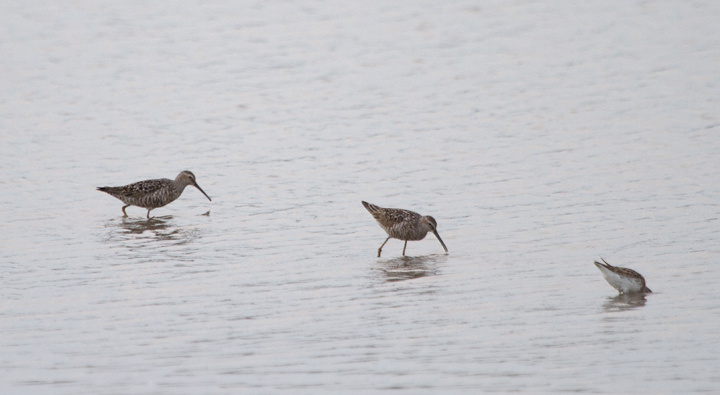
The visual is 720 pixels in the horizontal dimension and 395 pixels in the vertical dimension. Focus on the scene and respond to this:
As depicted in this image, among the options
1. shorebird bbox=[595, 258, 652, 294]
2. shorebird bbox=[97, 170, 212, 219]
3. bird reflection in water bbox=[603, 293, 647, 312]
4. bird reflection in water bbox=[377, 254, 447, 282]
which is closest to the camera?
bird reflection in water bbox=[603, 293, 647, 312]

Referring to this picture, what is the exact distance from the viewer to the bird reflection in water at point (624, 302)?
11.0 m

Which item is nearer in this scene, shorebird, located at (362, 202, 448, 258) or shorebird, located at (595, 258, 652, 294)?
shorebird, located at (595, 258, 652, 294)

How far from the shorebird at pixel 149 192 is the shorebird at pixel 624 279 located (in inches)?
327

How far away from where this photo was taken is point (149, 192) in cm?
1727

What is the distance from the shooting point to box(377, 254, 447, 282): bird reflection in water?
12844 millimetres

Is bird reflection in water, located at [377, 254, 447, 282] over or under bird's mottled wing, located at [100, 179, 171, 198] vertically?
under

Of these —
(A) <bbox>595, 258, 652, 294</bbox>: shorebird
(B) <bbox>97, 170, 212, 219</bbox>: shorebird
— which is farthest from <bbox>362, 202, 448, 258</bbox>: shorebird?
(B) <bbox>97, 170, 212, 219</bbox>: shorebird

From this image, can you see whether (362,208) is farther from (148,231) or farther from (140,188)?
(140,188)

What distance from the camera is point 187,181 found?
704 inches

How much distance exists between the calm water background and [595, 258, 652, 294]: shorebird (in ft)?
0.69

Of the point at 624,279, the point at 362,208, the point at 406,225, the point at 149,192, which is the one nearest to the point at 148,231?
the point at 149,192

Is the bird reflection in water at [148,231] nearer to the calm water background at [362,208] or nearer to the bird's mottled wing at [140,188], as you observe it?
the calm water background at [362,208]

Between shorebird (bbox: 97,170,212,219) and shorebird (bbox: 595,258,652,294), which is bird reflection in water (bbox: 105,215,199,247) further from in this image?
shorebird (bbox: 595,258,652,294)

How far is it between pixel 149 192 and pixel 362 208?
361 centimetres
